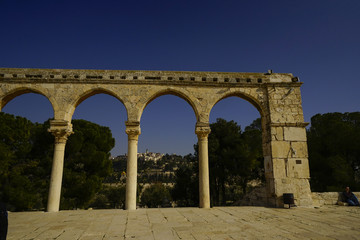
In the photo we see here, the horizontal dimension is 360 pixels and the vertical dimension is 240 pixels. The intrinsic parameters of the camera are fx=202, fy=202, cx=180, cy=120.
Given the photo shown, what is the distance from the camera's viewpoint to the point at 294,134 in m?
9.53

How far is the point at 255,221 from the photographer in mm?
5957

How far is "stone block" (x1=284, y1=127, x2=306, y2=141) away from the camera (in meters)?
9.46

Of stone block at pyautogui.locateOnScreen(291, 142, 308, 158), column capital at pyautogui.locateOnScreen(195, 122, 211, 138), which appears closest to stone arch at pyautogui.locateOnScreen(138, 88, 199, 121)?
column capital at pyautogui.locateOnScreen(195, 122, 211, 138)

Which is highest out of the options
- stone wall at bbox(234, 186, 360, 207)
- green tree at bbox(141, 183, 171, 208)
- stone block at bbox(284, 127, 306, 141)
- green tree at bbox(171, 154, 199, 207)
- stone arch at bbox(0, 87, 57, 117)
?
stone arch at bbox(0, 87, 57, 117)

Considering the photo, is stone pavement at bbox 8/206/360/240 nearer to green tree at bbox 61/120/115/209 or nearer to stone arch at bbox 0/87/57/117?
stone arch at bbox 0/87/57/117

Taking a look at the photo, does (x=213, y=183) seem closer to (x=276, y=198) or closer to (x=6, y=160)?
(x=276, y=198)

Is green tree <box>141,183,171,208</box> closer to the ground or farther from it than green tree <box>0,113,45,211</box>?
closer to the ground

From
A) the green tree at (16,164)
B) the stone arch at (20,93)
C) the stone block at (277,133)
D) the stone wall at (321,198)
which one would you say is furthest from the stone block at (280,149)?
the green tree at (16,164)

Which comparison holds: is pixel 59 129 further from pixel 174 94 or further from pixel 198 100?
pixel 198 100

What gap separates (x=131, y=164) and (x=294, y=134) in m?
7.66

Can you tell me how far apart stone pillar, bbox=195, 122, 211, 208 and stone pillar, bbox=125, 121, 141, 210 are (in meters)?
2.83

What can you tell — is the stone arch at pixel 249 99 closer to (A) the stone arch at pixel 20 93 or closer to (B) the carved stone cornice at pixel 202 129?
(B) the carved stone cornice at pixel 202 129

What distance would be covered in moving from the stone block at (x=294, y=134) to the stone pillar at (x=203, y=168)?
148 inches

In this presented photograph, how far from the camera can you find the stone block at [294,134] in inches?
372
